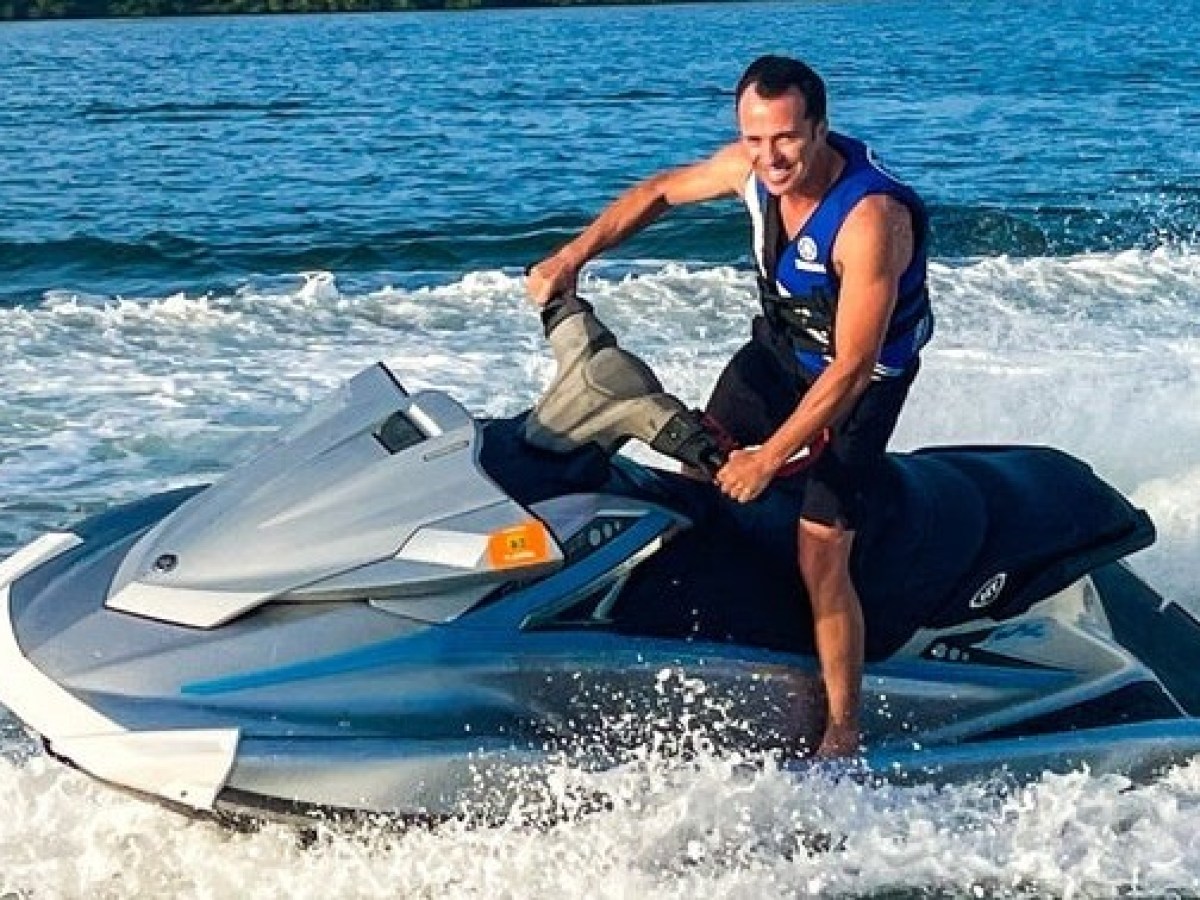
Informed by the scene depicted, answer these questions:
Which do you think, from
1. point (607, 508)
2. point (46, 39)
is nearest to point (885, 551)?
point (607, 508)

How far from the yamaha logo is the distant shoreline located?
211 feet

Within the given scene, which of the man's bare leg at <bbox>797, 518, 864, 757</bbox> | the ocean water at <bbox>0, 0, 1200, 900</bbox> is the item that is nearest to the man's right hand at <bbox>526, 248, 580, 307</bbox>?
the man's bare leg at <bbox>797, 518, 864, 757</bbox>

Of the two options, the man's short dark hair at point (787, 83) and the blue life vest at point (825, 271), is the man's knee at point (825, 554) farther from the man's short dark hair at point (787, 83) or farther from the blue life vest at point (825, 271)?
the man's short dark hair at point (787, 83)

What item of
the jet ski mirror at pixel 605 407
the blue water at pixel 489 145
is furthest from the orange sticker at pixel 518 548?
the blue water at pixel 489 145

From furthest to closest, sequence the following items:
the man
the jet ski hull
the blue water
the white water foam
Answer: the blue water < the white water foam < the man < the jet ski hull

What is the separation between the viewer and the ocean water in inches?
141

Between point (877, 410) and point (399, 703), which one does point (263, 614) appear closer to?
point (399, 703)

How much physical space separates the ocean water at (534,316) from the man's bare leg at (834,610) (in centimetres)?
19

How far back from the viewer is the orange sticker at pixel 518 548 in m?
3.32

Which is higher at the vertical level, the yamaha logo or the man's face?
the man's face

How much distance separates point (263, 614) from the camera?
10.9 ft

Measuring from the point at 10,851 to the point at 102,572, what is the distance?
63 cm

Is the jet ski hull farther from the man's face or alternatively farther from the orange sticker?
the man's face

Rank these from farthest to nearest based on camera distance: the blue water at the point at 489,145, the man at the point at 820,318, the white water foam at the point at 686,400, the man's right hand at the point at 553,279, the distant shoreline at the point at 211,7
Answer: the distant shoreline at the point at 211,7 → the blue water at the point at 489,145 → the man's right hand at the point at 553,279 → the white water foam at the point at 686,400 → the man at the point at 820,318
